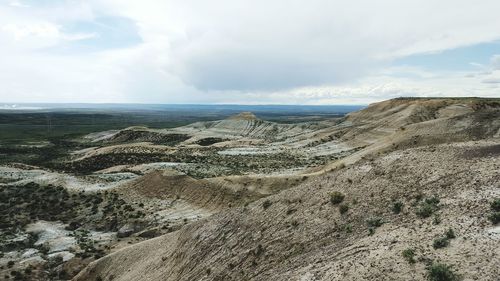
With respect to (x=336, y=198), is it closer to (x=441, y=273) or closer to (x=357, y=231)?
(x=357, y=231)

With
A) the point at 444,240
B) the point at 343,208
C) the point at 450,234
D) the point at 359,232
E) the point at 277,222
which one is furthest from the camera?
the point at 277,222

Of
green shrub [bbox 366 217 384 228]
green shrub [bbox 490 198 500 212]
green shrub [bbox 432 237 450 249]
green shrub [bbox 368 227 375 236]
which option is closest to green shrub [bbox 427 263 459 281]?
green shrub [bbox 432 237 450 249]

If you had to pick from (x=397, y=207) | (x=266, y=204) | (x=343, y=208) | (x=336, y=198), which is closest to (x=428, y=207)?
(x=397, y=207)

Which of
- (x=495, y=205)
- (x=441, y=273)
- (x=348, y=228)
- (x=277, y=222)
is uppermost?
(x=495, y=205)

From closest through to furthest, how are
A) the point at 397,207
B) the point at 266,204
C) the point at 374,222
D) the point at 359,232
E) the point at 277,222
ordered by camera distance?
the point at 359,232, the point at 374,222, the point at 397,207, the point at 277,222, the point at 266,204

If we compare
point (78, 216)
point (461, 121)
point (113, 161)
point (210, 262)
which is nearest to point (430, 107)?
point (461, 121)

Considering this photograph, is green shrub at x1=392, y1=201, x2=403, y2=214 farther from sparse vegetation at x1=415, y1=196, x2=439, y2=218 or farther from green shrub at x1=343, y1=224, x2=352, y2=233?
green shrub at x1=343, y1=224, x2=352, y2=233

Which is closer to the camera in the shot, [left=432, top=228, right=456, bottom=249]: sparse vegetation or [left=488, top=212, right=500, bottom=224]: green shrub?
[left=432, top=228, right=456, bottom=249]: sparse vegetation
